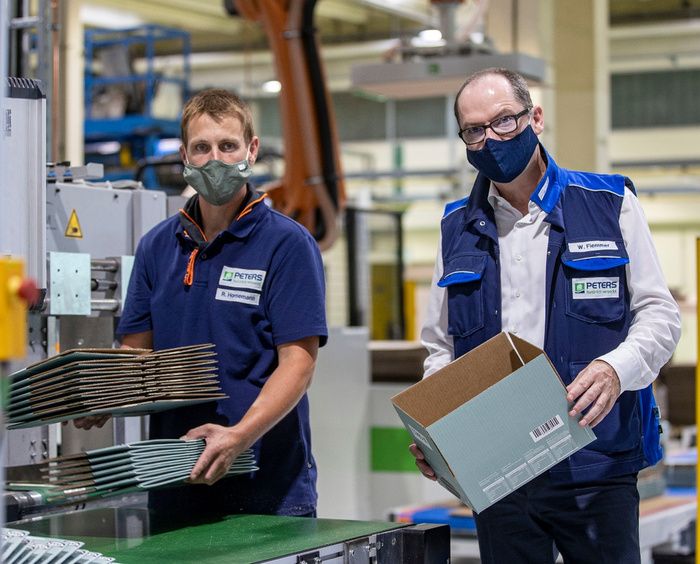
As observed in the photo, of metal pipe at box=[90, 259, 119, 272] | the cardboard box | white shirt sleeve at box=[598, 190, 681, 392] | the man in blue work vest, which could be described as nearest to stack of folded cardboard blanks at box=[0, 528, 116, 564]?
the cardboard box

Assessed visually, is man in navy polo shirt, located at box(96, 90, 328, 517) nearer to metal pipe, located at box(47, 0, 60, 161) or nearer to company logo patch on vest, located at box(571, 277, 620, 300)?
company logo patch on vest, located at box(571, 277, 620, 300)

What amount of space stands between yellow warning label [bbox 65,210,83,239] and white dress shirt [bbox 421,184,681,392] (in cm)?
128

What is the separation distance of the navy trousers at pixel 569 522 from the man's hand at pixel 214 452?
1.96ft

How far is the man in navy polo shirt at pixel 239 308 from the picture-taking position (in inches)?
98.3

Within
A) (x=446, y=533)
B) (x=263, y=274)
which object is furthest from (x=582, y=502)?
(x=263, y=274)

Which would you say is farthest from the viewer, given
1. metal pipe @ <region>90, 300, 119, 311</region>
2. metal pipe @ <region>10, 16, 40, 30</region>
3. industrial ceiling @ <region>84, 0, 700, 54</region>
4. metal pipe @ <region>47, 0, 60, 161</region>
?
industrial ceiling @ <region>84, 0, 700, 54</region>

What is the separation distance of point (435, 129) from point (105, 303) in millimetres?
14249

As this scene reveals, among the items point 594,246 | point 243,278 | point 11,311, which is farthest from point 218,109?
point 11,311

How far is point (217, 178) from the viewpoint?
2.51 metres

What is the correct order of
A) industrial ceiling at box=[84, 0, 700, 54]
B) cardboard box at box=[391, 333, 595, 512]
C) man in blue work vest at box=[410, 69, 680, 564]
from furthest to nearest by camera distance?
industrial ceiling at box=[84, 0, 700, 54] → man in blue work vest at box=[410, 69, 680, 564] → cardboard box at box=[391, 333, 595, 512]

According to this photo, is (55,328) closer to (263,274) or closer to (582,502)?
(263,274)

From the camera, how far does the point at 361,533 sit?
2.20 m

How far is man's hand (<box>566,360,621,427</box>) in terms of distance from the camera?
2154 mm

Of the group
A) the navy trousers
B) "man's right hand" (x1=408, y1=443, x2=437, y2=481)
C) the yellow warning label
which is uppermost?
the yellow warning label
